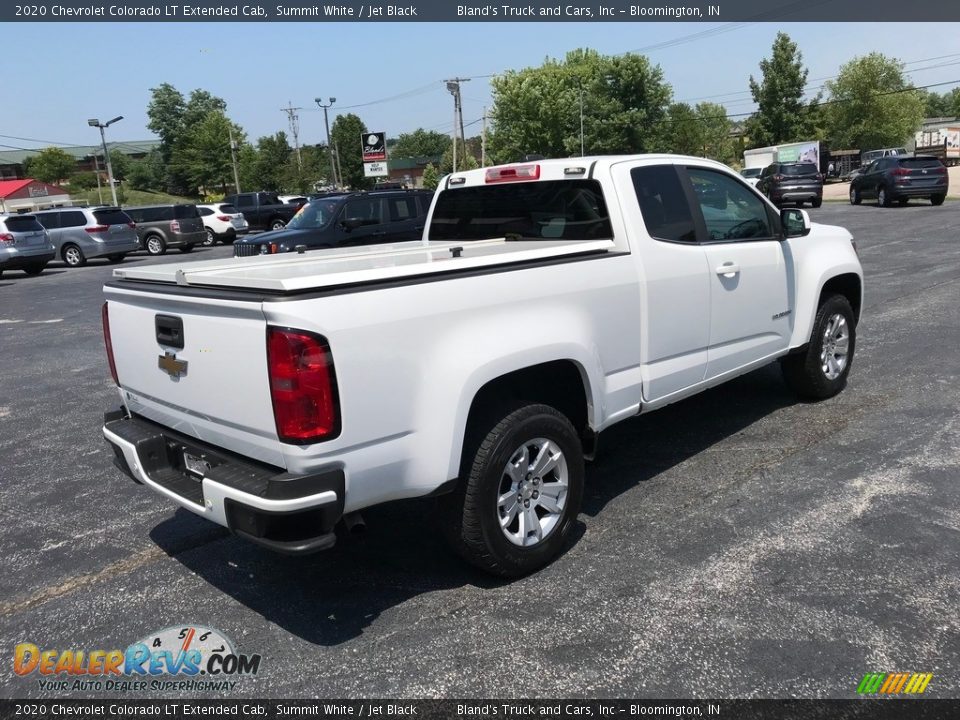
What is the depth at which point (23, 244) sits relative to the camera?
2006 cm

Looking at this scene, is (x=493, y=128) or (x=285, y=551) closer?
(x=285, y=551)

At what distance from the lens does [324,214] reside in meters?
14.6

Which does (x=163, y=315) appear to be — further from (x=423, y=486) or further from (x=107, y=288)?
(x=423, y=486)

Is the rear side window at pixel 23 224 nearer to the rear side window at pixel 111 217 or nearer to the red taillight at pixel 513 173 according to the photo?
the rear side window at pixel 111 217

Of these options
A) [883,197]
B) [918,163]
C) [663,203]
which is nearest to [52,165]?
[883,197]

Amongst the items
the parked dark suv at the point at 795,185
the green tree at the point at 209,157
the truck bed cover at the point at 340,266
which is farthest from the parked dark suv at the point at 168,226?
the green tree at the point at 209,157

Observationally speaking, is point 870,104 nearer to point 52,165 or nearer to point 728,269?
point 728,269

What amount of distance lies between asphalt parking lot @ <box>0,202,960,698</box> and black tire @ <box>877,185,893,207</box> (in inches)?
860

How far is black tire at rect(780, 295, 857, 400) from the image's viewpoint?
5812 mm

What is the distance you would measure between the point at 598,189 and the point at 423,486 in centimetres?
205

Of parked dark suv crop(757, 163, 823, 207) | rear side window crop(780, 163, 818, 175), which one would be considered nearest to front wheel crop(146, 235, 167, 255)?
parked dark suv crop(757, 163, 823, 207)

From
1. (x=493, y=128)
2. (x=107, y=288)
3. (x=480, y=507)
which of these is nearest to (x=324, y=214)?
(x=107, y=288)

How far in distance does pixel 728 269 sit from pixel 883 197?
2422cm

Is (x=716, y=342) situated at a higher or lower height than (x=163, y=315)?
lower
